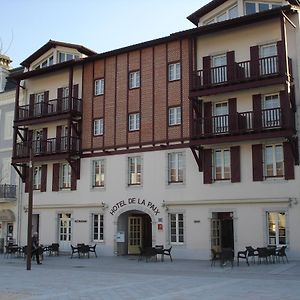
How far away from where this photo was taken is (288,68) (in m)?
24.9

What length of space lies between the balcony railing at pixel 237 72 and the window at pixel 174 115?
7.00 feet

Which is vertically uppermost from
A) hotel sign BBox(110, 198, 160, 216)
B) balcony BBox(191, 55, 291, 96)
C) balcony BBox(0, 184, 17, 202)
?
balcony BBox(191, 55, 291, 96)

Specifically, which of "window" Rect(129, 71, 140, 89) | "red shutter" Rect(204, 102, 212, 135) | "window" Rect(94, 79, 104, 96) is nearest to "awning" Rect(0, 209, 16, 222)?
"window" Rect(94, 79, 104, 96)

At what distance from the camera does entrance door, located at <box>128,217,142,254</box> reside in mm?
31078

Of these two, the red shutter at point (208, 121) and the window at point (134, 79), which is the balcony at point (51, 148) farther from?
the red shutter at point (208, 121)

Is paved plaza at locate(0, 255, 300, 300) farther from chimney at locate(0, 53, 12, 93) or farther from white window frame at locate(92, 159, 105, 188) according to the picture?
chimney at locate(0, 53, 12, 93)

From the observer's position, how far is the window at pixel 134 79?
99.7 ft

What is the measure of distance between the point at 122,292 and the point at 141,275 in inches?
206

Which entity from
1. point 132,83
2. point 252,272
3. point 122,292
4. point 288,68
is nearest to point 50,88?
point 132,83

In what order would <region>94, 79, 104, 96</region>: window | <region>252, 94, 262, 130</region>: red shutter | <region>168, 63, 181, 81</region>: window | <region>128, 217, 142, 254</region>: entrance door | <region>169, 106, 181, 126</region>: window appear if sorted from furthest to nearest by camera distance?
<region>94, 79, 104, 96</region>: window → <region>128, 217, 142, 254</region>: entrance door → <region>168, 63, 181, 81</region>: window → <region>169, 106, 181, 126</region>: window → <region>252, 94, 262, 130</region>: red shutter

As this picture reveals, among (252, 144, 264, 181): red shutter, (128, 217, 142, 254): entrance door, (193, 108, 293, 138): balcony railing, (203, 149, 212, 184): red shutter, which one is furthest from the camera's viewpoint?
(128, 217, 142, 254): entrance door

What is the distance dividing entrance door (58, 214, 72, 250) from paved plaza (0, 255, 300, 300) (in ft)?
19.6

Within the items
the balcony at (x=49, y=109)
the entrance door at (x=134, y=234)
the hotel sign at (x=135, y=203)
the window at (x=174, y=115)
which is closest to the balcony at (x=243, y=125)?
the window at (x=174, y=115)

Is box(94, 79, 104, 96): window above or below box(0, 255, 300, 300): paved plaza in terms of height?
above
